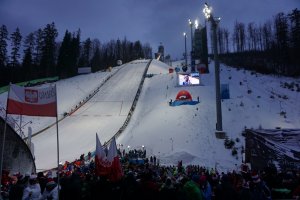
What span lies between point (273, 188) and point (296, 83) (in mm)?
45034

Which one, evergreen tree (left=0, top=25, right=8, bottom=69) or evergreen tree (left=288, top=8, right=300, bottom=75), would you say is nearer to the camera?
evergreen tree (left=288, top=8, right=300, bottom=75)

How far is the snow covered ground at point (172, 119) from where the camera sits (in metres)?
29.1

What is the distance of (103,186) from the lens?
894 centimetres

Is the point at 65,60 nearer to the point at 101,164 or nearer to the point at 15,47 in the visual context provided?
the point at 15,47

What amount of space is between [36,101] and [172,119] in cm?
2530

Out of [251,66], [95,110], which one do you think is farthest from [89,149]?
[251,66]

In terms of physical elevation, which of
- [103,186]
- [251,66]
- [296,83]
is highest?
[251,66]

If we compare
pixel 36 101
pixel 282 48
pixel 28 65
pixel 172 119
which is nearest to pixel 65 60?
pixel 28 65

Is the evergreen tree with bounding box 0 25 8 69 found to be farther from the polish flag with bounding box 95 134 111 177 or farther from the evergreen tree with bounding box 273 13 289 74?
the polish flag with bounding box 95 134 111 177

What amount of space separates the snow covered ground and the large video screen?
3.18ft

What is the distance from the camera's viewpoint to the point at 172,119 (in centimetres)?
3572

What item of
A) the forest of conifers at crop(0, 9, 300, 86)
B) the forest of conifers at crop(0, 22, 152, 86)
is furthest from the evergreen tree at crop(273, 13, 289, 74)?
the forest of conifers at crop(0, 22, 152, 86)

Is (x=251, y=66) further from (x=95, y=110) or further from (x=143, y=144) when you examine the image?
(x=143, y=144)

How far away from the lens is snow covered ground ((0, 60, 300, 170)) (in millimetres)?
29134
